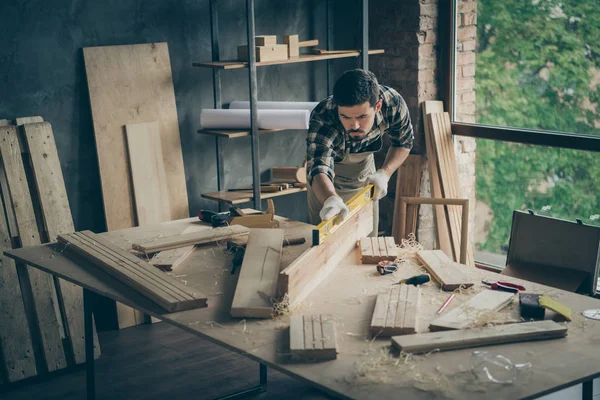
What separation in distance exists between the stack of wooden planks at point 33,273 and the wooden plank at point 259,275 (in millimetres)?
1493

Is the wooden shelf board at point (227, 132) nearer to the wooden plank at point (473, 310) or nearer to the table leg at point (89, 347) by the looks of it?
the table leg at point (89, 347)

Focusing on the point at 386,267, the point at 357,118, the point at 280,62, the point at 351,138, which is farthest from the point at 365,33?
the point at 386,267

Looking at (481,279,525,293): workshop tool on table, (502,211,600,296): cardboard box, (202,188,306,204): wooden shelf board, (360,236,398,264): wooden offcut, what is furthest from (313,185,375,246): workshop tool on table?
(202,188,306,204): wooden shelf board

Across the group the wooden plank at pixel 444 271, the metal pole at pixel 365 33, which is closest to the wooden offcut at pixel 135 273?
the wooden plank at pixel 444 271

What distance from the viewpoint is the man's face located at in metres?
3.49

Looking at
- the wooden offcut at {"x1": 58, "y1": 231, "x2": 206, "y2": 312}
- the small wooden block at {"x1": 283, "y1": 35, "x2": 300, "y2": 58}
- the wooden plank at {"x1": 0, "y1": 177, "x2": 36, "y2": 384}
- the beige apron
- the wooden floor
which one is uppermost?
the small wooden block at {"x1": 283, "y1": 35, "x2": 300, "y2": 58}

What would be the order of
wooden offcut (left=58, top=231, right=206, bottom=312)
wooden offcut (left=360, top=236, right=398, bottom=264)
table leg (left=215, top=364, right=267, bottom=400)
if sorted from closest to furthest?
wooden offcut (left=58, top=231, right=206, bottom=312)
wooden offcut (left=360, top=236, right=398, bottom=264)
table leg (left=215, top=364, right=267, bottom=400)

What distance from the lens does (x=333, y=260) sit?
3229mm

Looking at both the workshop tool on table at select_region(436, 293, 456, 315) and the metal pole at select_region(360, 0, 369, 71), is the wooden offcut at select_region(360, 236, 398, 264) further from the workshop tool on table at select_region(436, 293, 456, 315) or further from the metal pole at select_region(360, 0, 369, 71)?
the metal pole at select_region(360, 0, 369, 71)

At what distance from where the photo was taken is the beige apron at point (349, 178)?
4.23 metres

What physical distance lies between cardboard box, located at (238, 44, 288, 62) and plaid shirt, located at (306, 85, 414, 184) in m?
0.99

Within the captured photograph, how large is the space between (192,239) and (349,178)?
43.1 inches

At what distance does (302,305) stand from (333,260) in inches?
16.4

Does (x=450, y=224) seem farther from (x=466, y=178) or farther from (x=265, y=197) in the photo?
(x=265, y=197)
